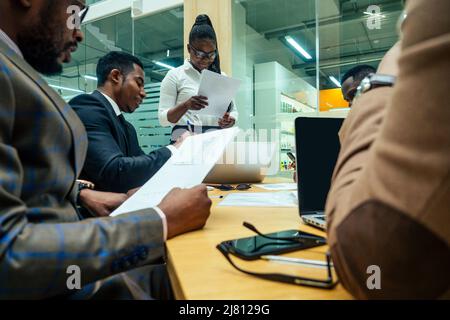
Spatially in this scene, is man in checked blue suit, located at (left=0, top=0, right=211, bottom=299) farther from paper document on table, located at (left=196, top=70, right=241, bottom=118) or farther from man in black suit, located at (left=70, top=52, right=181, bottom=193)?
paper document on table, located at (left=196, top=70, right=241, bottom=118)

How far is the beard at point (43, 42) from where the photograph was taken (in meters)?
0.62

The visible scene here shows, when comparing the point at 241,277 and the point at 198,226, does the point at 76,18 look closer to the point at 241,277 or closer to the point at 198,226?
the point at 198,226

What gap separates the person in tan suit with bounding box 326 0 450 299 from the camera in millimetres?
230

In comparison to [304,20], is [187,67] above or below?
below

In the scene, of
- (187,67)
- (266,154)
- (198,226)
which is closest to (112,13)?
(187,67)

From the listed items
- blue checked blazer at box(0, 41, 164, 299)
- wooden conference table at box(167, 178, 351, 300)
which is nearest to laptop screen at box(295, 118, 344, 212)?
wooden conference table at box(167, 178, 351, 300)

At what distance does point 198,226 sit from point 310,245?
0.23m

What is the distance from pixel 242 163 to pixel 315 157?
2.46 feet

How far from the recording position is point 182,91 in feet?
6.68

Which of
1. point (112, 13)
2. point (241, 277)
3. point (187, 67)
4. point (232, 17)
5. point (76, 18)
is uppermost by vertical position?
point (112, 13)

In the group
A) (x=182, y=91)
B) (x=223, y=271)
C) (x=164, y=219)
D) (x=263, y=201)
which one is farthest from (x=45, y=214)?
(x=182, y=91)

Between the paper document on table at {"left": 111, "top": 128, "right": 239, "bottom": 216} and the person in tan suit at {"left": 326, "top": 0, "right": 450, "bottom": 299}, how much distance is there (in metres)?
0.49

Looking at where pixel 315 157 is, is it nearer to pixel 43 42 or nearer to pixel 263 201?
pixel 263 201

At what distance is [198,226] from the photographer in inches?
24.7
